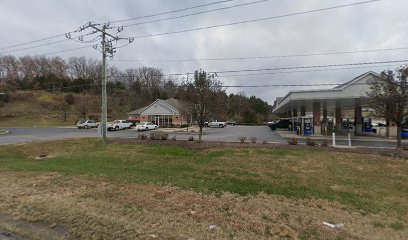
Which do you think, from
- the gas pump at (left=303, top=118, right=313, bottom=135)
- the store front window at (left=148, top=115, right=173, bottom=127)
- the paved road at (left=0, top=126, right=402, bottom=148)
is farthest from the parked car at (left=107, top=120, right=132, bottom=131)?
the gas pump at (left=303, top=118, right=313, bottom=135)

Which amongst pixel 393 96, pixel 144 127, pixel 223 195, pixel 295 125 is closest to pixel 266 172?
pixel 223 195

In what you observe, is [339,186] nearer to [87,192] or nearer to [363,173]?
[363,173]

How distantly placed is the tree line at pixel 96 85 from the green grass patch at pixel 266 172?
189 ft

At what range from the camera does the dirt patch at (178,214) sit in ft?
16.5

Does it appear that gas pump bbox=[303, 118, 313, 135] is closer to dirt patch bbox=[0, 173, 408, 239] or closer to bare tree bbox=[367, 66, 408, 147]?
bare tree bbox=[367, 66, 408, 147]

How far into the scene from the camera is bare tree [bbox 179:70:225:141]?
19062 millimetres

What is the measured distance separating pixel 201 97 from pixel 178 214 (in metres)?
13.5

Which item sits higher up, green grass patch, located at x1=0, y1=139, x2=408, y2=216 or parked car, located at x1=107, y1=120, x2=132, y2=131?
parked car, located at x1=107, y1=120, x2=132, y2=131

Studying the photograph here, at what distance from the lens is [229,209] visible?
20.7 feet

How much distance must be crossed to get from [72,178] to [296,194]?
7.36 m

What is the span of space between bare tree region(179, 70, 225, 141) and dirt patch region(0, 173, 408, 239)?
37.6 feet

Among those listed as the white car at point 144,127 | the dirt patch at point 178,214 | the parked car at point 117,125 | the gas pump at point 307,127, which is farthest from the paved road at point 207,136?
the dirt patch at point 178,214

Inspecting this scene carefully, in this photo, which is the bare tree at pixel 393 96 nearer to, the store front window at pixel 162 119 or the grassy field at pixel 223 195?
the grassy field at pixel 223 195

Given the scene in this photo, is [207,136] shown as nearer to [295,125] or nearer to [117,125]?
[295,125]
